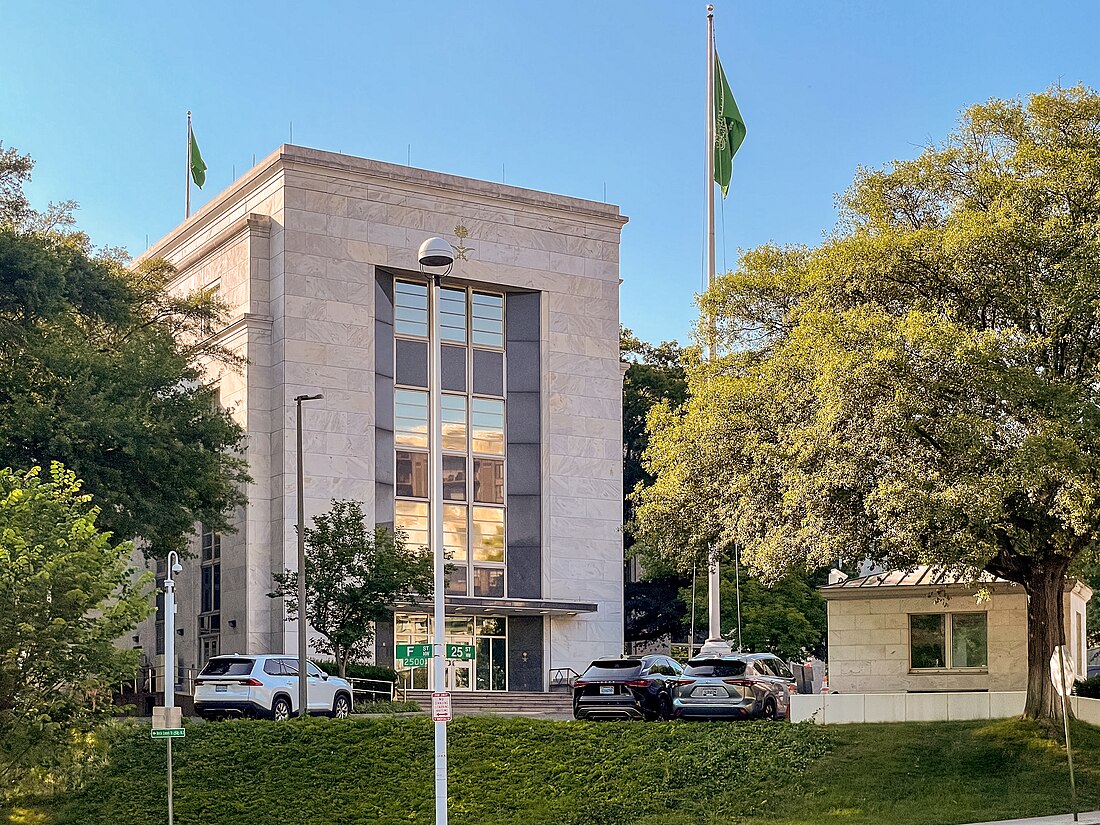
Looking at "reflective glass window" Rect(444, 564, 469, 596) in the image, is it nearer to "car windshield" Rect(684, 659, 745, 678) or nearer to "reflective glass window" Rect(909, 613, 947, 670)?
"reflective glass window" Rect(909, 613, 947, 670)

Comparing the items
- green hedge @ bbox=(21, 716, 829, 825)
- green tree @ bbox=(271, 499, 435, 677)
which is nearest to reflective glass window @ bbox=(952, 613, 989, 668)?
green hedge @ bbox=(21, 716, 829, 825)

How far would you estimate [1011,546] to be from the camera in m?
29.9

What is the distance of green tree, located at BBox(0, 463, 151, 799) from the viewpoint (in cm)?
2125

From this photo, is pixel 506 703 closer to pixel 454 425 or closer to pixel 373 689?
pixel 373 689

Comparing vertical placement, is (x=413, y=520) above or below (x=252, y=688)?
above

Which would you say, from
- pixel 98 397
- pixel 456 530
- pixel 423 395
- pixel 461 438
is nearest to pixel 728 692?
pixel 98 397

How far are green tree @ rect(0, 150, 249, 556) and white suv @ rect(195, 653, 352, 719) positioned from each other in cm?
649

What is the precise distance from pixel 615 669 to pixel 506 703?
19205 mm

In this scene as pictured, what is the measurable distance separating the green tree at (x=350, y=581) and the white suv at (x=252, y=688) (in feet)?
31.6

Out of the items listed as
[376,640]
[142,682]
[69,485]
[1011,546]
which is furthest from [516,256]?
[69,485]

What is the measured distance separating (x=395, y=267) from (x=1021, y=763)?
121 feet

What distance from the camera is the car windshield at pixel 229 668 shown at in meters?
36.0

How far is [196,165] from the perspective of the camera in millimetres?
71062

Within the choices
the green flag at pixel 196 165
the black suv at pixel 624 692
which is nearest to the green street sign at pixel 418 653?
the black suv at pixel 624 692
